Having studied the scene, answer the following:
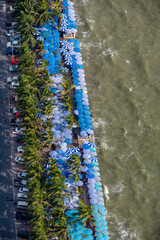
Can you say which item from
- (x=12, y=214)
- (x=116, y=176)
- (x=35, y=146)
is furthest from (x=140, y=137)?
(x=12, y=214)

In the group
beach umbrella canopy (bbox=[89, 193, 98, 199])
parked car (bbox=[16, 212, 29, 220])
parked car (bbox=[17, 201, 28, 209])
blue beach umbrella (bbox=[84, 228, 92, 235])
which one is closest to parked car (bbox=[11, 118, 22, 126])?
parked car (bbox=[17, 201, 28, 209])

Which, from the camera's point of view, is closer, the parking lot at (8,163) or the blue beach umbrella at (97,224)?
the parking lot at (8,163)

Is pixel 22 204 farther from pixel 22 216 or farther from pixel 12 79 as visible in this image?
pixel 12 79

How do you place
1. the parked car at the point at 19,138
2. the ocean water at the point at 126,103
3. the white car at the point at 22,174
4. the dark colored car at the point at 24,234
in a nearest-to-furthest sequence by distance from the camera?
the dark colored car at the point at 24,234 < the white car at the point at 22,174 < the ocean water at the point at 126,103 < the parked car at the point at 19,138

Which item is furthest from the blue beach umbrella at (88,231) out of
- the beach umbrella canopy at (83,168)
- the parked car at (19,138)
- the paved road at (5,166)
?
the parked car at (19,138)

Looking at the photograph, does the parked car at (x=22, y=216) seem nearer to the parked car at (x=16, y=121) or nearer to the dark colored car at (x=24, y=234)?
the dark colored car at (x=24, y=234)

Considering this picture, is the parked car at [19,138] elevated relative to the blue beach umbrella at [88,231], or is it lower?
elevated

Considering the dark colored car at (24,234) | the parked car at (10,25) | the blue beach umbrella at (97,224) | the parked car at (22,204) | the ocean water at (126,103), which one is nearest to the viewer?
the dark colored car at (24,234)

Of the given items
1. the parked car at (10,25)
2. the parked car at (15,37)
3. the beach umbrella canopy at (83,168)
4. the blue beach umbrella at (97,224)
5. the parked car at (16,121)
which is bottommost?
the blue beach umbrella at (97,224)
